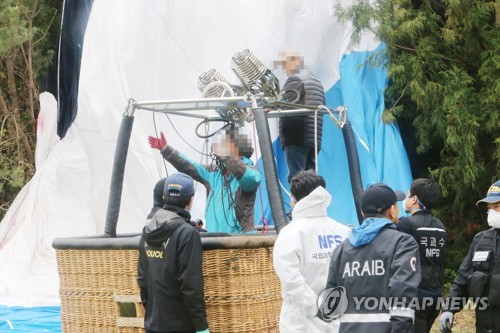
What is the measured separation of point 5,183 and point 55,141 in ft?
4.41

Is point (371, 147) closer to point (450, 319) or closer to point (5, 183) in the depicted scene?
point (450, 319)

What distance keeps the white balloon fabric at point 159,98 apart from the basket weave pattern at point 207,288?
2966mm

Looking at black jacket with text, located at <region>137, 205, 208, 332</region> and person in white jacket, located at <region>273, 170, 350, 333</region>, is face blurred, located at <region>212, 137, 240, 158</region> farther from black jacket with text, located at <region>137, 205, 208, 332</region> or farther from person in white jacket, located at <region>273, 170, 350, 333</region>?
person in white jacket, located at <region>273, 170, 350, 333</region>

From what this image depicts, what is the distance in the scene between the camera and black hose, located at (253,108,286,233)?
5059 mm

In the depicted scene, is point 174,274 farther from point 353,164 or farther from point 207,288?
point 353,164

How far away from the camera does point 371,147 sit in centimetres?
813

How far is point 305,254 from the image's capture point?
13.5 feet

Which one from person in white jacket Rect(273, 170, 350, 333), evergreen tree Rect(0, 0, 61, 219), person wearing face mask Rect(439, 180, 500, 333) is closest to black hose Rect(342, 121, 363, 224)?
person wearing face mask Rect(439, 180, 500, 333)

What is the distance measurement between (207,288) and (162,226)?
596 mm

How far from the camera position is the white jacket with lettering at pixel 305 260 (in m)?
4.03

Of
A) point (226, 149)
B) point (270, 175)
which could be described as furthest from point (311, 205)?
point (226, 149)

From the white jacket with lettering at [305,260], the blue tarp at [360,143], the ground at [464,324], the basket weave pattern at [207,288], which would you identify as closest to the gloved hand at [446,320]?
the white jacket with lettering at [305,260]

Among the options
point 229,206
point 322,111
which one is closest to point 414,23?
point 322,111

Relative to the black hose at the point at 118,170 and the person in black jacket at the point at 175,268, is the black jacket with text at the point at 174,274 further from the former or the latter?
Result: the black hose at the point at 118,170
